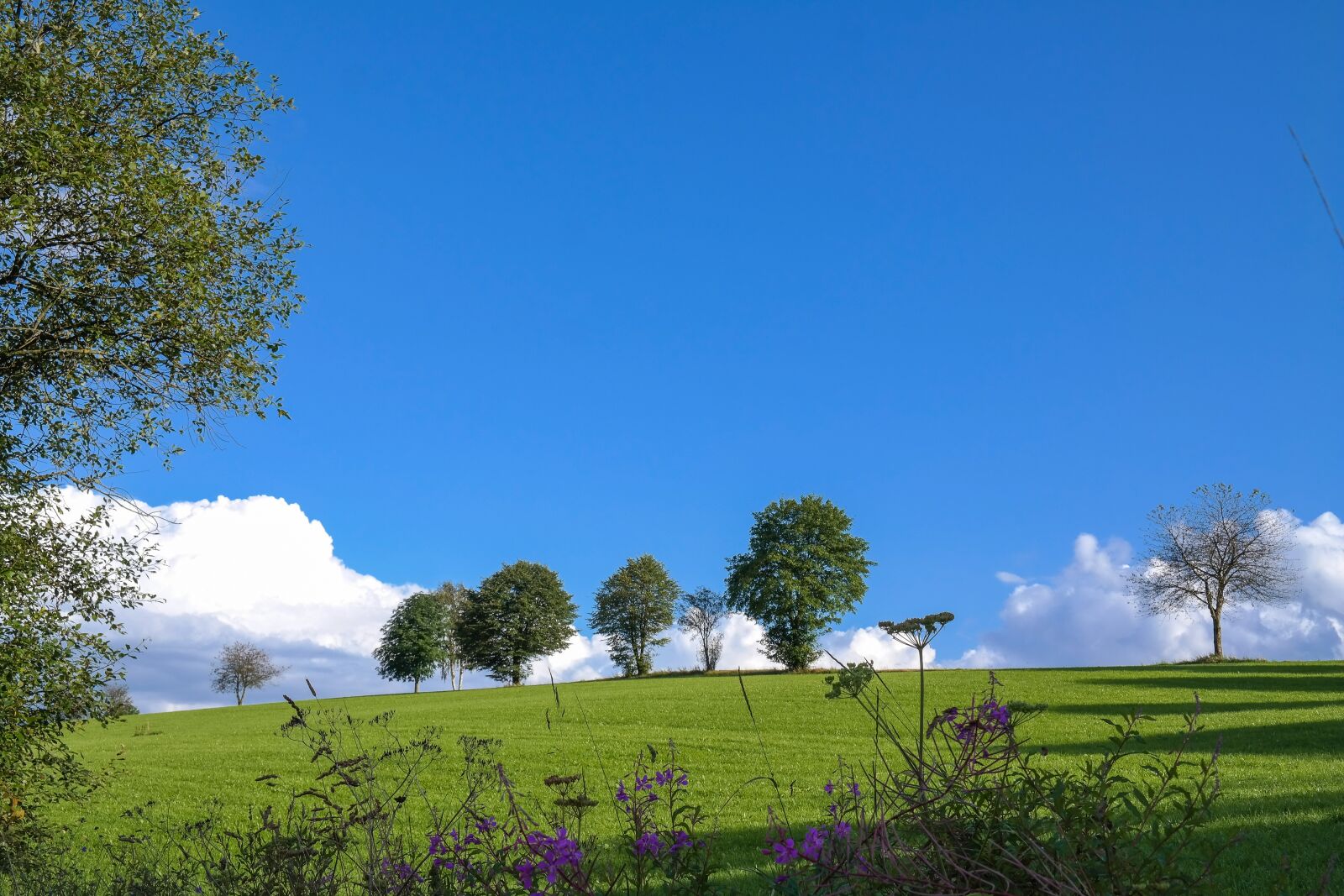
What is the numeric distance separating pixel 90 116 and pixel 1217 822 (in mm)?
16737

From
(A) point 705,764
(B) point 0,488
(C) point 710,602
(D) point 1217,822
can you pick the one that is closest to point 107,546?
(B) point 0,488

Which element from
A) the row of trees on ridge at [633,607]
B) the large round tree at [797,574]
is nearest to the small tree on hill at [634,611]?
the row of trees on ridge at [633,607]

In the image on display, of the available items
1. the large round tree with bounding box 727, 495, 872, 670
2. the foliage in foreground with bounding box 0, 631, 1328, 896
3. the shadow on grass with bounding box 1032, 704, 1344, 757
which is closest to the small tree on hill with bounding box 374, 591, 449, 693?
the large round tree with bounding box 727, 495, 872, 670

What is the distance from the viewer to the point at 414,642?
76500mm

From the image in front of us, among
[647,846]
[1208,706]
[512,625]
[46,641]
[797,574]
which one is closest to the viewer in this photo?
[647,846]

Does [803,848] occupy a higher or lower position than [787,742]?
higher

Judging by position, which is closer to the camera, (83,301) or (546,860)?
(546,860)

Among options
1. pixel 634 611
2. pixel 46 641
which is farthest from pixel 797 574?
pixel 46 641

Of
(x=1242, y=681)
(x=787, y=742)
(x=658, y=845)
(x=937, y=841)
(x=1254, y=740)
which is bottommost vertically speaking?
(x=1254, y=740)

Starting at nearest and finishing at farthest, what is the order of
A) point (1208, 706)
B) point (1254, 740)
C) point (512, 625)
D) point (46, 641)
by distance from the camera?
point (46, 641), point (1254, 740), point (1208, 706), point (512, 625)

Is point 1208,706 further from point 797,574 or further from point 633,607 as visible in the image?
point 633,607

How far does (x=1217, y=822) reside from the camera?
411 inches

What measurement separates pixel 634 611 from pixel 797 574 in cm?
2491

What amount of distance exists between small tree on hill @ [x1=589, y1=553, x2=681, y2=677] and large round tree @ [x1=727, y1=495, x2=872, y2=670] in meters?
20.6
